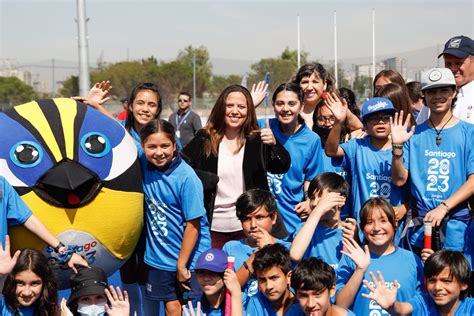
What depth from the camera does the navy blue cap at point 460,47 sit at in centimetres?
555

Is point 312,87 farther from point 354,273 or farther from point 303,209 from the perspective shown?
point 354,273

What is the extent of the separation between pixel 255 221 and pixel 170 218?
595 mm

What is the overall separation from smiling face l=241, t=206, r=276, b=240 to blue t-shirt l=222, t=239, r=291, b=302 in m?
0.09

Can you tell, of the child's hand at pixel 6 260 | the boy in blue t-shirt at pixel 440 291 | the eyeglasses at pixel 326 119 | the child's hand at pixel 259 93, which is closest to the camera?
the child's hand at pixel 6 260

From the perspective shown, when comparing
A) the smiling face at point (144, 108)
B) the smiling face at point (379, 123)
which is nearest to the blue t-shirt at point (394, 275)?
the smiling face at point (379, 123)

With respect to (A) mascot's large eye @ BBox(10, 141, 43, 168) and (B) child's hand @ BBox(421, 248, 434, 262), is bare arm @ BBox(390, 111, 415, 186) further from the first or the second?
(A) mascot's large eye @ BBox(10, 141, 43, 168)

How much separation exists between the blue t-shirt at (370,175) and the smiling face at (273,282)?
3.42 feet

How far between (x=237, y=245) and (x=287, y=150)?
1.05m

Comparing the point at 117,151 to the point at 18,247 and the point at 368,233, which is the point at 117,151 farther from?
the point at 368,233

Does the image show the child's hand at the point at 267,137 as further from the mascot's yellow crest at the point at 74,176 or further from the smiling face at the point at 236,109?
the mascot's yellow crest at the point at 74,176

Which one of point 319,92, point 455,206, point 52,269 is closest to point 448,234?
point 455,206

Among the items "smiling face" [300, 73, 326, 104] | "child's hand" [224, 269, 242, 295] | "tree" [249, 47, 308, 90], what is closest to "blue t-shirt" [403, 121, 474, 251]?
"child's hand" [224, 269, 242, 295]

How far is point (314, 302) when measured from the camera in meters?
4.43

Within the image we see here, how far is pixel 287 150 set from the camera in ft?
19.1
